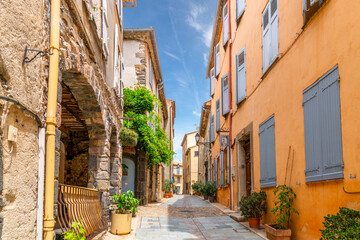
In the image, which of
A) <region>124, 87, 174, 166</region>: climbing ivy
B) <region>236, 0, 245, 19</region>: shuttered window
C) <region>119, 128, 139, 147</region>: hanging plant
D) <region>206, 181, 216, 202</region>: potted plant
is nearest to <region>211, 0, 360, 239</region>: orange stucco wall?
<region>236, 0, 245, 19</region>: shuttered window

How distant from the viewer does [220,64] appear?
A: 48.3ft

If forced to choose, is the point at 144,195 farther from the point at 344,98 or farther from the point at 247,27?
the point at 344,98

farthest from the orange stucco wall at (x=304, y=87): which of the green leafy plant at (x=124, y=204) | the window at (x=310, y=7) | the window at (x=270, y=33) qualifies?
the green leafy plant at (x=124, y=204)

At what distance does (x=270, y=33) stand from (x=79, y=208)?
491cm

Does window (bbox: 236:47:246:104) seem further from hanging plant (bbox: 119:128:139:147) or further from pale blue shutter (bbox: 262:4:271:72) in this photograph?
hanging plant (bbox: 119:128:139:147)

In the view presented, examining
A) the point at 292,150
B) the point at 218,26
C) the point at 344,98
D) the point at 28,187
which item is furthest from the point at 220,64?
the point at 28,187

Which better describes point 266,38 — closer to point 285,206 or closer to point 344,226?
point 285,206

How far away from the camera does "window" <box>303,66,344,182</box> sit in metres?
4.27

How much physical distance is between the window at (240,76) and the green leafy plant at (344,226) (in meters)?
6.12

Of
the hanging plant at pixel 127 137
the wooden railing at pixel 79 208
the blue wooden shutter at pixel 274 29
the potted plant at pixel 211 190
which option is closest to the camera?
the wooden railing at pixel 79 208

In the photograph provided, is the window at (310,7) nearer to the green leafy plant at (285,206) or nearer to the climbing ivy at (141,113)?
the green leafy plant at (285,206)

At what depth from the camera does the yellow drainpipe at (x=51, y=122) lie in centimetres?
356

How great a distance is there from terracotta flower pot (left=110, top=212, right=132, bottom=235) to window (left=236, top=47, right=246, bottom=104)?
470 centimetres

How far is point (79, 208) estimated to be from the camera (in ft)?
17.9
